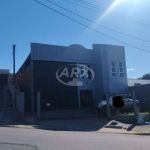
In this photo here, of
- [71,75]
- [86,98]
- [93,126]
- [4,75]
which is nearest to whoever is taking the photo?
[93,126]

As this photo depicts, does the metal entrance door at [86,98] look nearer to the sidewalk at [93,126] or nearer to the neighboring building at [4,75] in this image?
the sidewalk at [93,126]

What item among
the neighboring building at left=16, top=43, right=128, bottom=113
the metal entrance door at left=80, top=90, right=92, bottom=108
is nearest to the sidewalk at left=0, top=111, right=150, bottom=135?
the neighboring building at left=16, top=43, right=128, bottom=113

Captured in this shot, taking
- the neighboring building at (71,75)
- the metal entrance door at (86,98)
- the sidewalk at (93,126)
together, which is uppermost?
the neighboring building at (71,75)

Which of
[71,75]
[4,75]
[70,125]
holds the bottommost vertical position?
[70,125]

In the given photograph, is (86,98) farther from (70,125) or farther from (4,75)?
(4,75)

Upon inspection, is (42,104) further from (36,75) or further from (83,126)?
(83,126)

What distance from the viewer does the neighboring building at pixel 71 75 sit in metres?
21.8

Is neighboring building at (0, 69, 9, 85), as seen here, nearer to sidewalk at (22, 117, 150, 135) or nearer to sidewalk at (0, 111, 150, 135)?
sidewalk at (0, 111, 150, 135)

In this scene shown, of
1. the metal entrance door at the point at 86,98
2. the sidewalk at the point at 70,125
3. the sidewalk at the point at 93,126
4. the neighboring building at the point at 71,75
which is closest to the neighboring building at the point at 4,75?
the neighboring building at the point at 71,75

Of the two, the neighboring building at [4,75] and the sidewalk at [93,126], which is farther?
the neighboring building at [4,75]

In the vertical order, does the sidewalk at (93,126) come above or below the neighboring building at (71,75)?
below

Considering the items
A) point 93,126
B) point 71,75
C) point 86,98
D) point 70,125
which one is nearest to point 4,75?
point 71,75

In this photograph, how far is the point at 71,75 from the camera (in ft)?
78.2

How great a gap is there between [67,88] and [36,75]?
3882 millimetres
